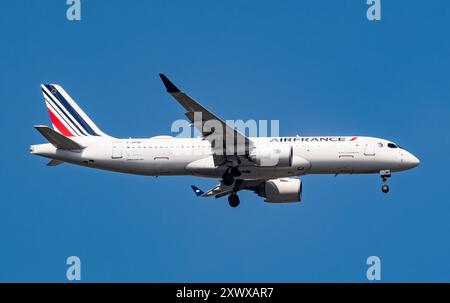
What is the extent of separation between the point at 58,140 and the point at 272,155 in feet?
47.1

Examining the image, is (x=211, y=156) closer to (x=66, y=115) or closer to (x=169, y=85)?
(x=169, y=85)

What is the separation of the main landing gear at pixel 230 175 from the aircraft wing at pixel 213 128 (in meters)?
1.67


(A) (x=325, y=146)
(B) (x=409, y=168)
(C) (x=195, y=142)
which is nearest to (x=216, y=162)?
(C) (x=195, y=142)

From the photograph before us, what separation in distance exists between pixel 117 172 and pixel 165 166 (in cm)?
386

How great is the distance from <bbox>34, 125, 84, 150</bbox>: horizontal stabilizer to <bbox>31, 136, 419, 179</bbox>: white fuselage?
0.36 meters

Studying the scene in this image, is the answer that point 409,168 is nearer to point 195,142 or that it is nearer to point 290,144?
point 290,144

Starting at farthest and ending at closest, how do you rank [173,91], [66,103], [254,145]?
1. [66,103]
2. [254,145]
3. [173,91]

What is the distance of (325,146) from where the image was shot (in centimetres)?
6344

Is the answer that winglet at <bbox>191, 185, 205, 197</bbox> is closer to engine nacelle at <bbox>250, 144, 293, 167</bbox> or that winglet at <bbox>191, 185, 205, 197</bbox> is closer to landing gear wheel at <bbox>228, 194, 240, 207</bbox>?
landing gear wheel at <bbox>228, 194, 240, 207</bbox>

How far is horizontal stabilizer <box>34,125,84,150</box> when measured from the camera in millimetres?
62719

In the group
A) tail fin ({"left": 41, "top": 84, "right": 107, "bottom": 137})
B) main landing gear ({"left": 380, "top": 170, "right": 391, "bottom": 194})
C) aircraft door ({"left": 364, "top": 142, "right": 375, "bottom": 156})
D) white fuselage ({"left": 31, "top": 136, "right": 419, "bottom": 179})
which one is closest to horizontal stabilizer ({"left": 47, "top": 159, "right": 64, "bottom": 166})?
white fuselage ({"left": 31, "top": 136, "right": 419, "bottom": 179})

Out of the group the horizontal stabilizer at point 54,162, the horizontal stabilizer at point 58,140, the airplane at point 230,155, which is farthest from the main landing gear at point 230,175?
the horizontal stabilizer at point 54,162

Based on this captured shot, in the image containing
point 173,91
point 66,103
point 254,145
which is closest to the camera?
point 173,91

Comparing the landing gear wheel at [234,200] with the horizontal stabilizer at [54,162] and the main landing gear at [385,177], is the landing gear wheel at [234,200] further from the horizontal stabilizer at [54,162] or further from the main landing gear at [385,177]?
the horizontal stabilizer at [54,162]
